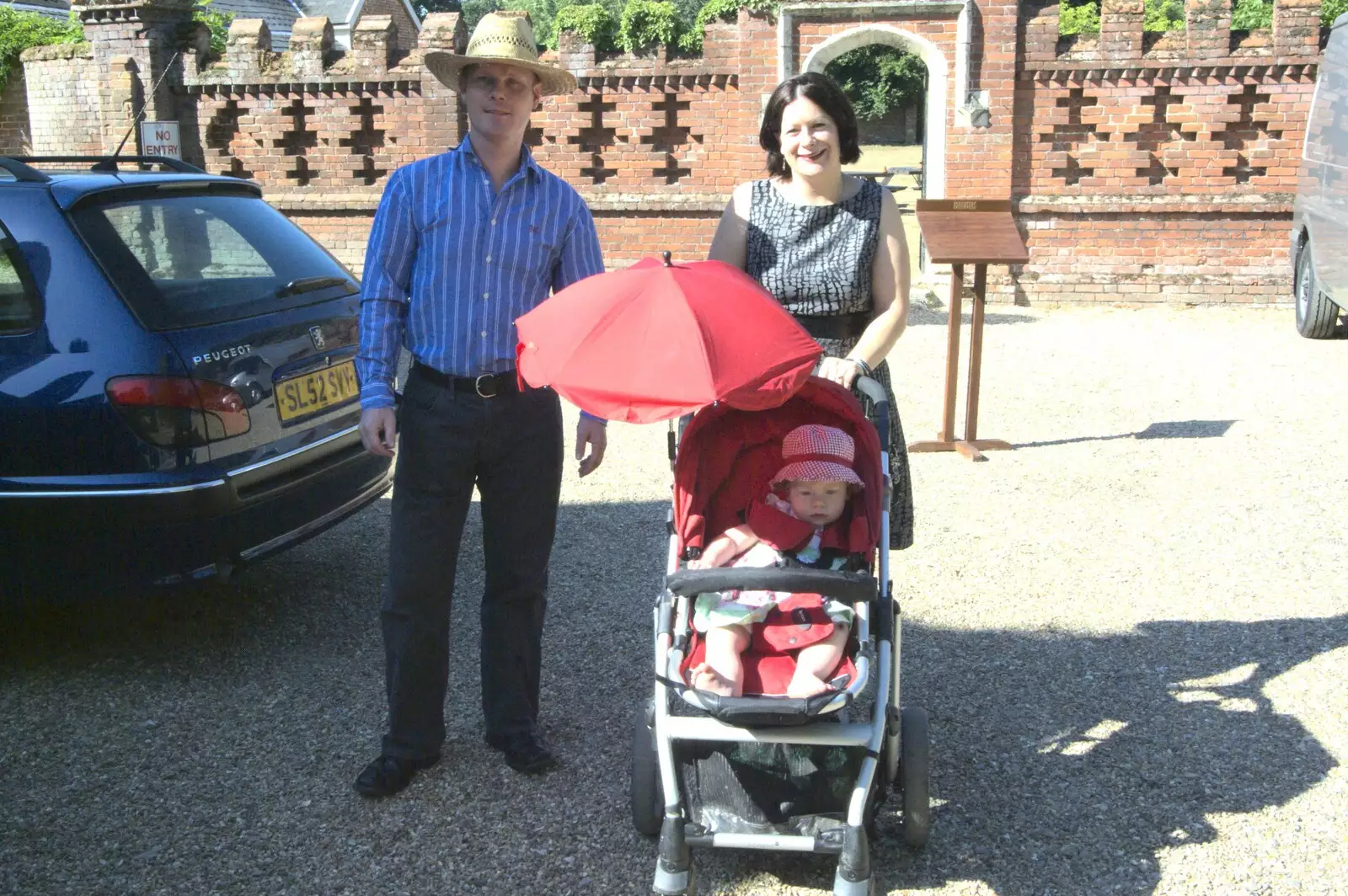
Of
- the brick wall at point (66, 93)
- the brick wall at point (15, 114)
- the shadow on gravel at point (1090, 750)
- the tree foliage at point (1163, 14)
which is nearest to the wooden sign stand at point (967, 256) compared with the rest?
the shadow on gravel at point (1090, 750)

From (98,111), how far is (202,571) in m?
13.1

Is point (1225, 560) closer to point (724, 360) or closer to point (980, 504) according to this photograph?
point (980, 504)

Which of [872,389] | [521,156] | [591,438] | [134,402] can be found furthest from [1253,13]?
[134,402]

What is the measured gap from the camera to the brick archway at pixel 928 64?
12656 mm

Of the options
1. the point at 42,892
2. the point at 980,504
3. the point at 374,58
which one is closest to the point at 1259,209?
the point at 980,504

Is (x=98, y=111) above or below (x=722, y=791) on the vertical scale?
above

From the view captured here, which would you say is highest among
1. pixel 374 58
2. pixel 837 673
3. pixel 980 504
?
pixel 374 58

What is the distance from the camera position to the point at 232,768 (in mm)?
3852

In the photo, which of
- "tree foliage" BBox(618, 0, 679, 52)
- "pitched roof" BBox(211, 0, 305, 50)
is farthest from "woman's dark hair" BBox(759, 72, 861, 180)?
"pitched roof" BBox(211, 0, 305, 50)

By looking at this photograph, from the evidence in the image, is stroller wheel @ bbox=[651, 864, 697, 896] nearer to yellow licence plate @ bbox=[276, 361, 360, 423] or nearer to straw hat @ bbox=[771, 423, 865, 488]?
straw hat @ bbox=[771, 423, 865, 488]

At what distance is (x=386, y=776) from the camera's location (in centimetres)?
365

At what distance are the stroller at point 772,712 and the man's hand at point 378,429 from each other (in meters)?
0.77

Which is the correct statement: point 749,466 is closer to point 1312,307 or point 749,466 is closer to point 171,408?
point 171,408

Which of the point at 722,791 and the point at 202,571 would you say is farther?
the point at 202,571
